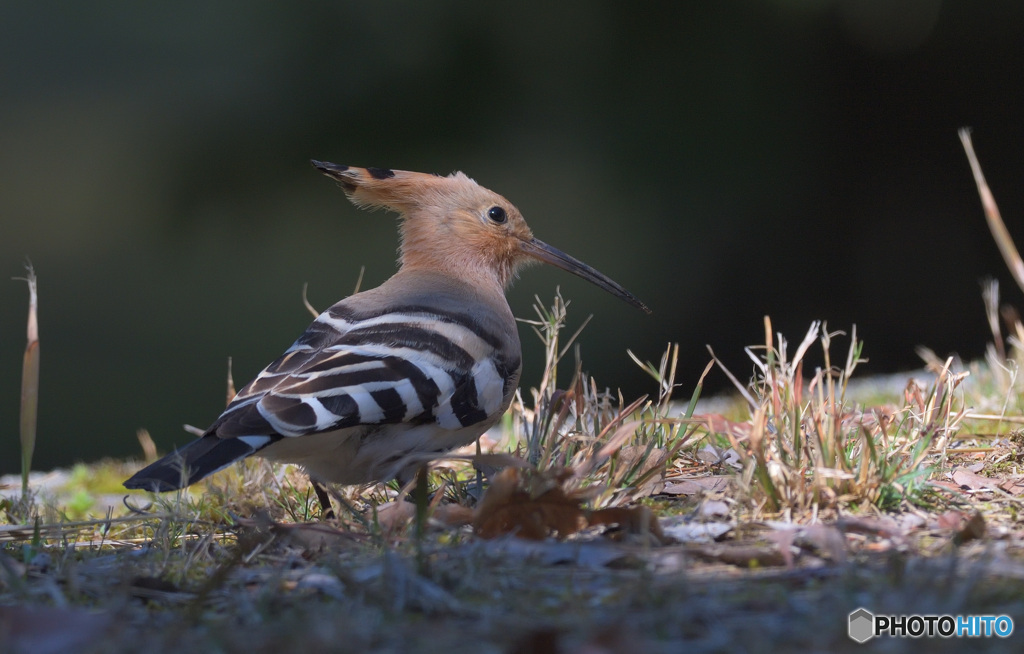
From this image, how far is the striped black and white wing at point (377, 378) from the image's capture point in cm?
197

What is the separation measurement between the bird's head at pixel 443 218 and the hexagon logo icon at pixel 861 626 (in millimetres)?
1800

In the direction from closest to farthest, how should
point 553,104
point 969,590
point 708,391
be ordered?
point 969,590 → point 708,391 → point 553,104

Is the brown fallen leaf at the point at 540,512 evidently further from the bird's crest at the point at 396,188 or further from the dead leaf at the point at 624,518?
the bird's crest at the point at 396,188

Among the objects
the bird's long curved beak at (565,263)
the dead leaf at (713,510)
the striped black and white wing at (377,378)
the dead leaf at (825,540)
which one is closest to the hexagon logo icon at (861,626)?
the dead leaf at (825,540)

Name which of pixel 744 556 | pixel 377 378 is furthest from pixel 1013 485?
pixel 377 378

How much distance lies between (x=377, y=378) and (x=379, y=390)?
0.03m

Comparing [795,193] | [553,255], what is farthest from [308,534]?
[795,193]

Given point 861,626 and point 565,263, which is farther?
point 565,263

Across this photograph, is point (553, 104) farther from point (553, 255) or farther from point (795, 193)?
point (553, 255)

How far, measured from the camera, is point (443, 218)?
295cm

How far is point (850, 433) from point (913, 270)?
5804 millimetres

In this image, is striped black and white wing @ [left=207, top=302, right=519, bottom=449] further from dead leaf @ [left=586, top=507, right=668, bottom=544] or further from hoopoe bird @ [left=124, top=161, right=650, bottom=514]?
dead leaf @ [left=586, top=507, right=668, bottom=544]

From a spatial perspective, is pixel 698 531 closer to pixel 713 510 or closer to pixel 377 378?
pixel 713 510

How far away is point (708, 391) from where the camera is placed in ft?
20.7
